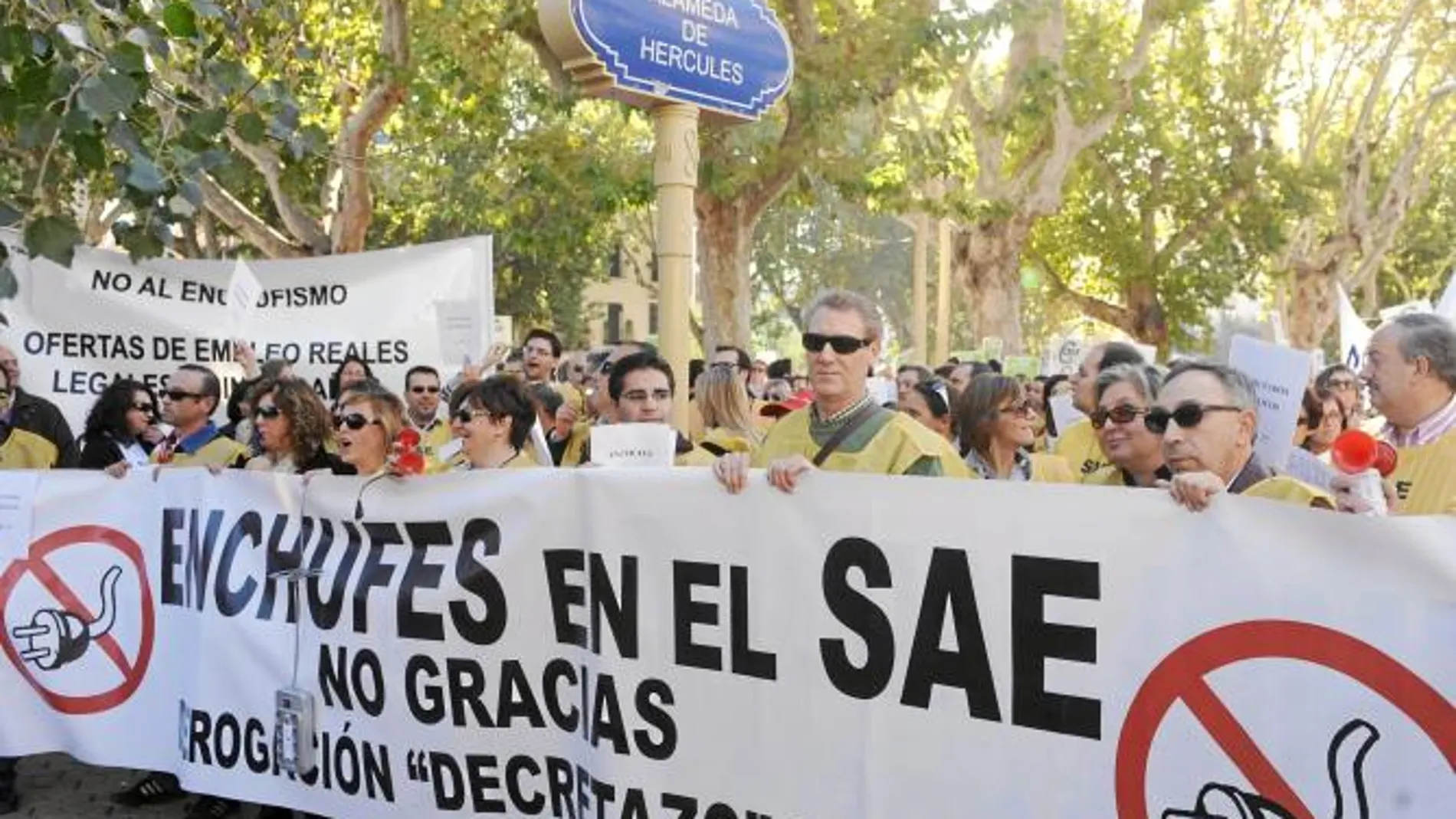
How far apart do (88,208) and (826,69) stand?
1275 cm

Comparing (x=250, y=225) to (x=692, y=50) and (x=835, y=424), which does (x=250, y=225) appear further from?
(x=835, y=424)

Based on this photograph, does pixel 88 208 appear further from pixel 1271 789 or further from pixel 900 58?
pixel 1271 789

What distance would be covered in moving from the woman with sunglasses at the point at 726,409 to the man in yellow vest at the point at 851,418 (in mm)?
1834

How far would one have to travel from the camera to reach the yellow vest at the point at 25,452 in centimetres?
630

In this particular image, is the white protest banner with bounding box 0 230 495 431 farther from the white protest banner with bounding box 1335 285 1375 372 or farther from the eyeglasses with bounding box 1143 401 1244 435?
the white protest banner with bounding box 1335 285 1375 372

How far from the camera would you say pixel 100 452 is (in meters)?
6.62

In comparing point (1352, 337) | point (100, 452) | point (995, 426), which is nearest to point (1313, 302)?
point (1352, 337)

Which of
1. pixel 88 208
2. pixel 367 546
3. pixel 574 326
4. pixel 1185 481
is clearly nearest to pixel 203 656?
pixel 367 546

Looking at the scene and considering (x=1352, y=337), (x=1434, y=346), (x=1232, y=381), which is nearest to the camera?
(x=1232, y=381)

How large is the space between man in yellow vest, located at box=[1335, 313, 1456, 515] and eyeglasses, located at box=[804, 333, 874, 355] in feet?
5.28

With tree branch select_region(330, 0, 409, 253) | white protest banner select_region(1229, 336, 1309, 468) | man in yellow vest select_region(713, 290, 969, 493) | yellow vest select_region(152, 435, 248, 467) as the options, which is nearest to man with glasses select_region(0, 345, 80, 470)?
yellow vest select_region(152, 435, 248, 467)

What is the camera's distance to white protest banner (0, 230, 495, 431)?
8.48 meters

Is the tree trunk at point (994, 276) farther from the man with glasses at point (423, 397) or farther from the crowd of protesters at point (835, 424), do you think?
the man with glasses at point (423, 397)

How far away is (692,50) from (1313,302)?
27179 mm
